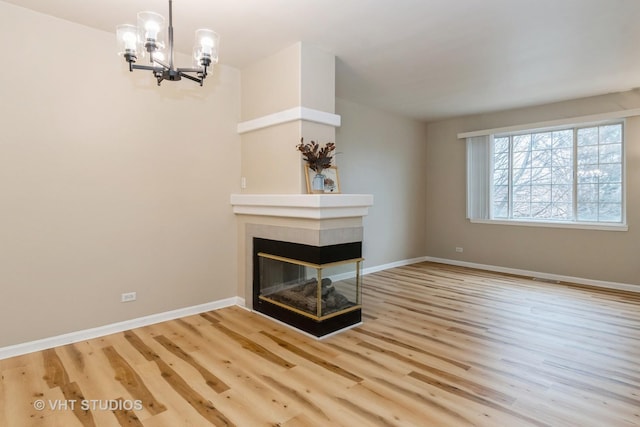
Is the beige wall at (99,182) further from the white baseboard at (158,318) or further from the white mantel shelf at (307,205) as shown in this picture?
the white mantel shelf at (307,205)

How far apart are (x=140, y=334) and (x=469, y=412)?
9.12 ft

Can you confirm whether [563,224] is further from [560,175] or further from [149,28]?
[149,28]

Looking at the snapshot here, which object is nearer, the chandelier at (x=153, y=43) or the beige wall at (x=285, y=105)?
the chandelier at (x=153, y=43)

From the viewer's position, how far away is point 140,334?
330cm

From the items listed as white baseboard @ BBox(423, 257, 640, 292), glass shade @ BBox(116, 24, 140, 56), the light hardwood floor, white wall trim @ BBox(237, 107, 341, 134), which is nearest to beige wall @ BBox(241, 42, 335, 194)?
white wall trim @ BBox(237, 107, 341, 134)

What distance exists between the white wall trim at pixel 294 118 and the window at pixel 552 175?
3748 millimetres

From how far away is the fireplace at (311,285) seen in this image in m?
3.26

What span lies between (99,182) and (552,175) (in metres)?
6.10

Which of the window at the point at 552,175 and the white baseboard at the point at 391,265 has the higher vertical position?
the window at the point at 552,175

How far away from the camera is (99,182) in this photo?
3.22m

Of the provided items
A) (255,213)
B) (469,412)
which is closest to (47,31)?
(255,213)

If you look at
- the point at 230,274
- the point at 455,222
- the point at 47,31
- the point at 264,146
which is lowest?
the point at 230,274

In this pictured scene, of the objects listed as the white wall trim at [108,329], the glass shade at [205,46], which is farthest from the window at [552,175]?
the glass shade at [205,46]

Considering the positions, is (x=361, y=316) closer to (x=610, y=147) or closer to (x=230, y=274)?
(x=230, y=274)
